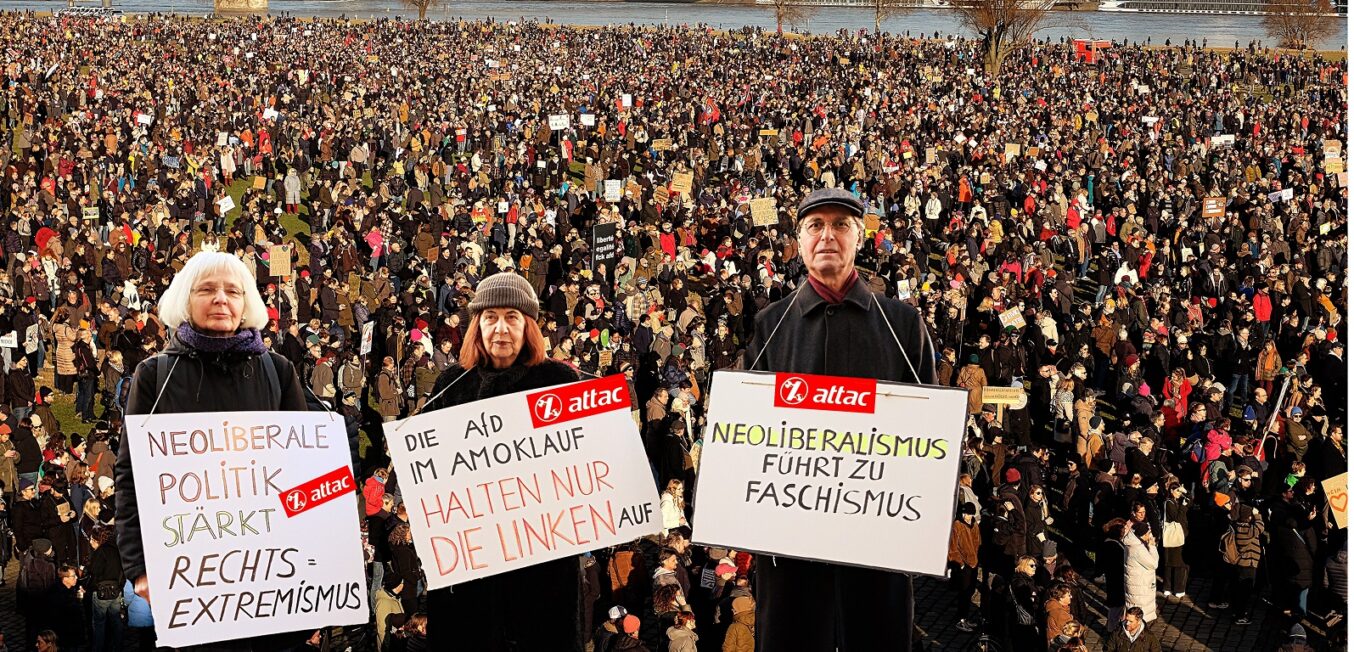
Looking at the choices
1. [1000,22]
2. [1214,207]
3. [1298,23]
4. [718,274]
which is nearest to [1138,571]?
[718,274]

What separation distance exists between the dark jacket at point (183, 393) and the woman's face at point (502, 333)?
696mm

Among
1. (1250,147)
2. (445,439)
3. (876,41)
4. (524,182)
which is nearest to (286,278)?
(524,182)

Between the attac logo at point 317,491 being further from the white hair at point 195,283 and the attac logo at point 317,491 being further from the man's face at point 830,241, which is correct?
the man's face at point 830,241

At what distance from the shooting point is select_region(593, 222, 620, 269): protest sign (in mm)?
23281

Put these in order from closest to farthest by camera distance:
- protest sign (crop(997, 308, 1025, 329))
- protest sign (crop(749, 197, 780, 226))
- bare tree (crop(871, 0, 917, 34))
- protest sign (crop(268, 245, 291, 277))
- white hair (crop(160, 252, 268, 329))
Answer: white hair (crop(160, 252, 268, 329)) < protest sign (crop(997, 308, 1025, 329)) < protest sign (crop(268, 245, 291, 277)) < protest sign (crop(749, 197, 780, 226)) < bare tree (crop(871, 0, 917, 34))

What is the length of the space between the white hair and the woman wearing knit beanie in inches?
27.0

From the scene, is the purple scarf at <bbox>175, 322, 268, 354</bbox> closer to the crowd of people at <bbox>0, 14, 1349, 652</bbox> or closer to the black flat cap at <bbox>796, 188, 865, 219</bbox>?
the crowd of people at <bbox>0, 14, 1349, 652</bbox>

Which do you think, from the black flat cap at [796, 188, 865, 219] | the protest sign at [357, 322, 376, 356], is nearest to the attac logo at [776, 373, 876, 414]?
the black flat cap at [796, 188, 865, 219]

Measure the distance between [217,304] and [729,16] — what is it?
384 ft

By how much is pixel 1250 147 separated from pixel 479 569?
37.2 meters

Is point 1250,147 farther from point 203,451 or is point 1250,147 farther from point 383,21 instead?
point 383,21

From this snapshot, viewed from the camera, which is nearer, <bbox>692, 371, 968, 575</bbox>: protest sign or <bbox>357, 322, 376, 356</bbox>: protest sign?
<bbox>692, 371, 968, 575</bbox>: protest sign

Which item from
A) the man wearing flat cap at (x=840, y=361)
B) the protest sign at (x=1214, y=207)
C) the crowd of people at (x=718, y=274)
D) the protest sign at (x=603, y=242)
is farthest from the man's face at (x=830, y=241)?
the protest sign at (x=1214, y=207)

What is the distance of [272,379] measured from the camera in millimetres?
4688
